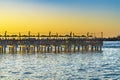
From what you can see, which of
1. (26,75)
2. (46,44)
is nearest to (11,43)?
(46,44)

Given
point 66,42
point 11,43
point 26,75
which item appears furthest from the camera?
point 66,42

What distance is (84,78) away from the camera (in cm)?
4162

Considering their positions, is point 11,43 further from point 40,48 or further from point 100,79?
point 100,79

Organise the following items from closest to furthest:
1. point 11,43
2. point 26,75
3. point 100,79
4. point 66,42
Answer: point 100,79, point 26,75, point 11,43, point 66,42

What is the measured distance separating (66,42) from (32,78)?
68808 mm

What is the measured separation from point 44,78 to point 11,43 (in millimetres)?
60863

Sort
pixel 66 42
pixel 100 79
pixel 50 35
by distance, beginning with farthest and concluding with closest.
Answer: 1. pixel 50 35
2. pixel 66 42
3. pixel 100 79

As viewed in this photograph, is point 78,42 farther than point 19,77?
Yes

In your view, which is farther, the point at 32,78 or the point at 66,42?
the point at 66,42

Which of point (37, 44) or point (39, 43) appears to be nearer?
point (37, 44)

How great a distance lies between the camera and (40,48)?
110 m

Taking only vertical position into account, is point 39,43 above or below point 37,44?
above

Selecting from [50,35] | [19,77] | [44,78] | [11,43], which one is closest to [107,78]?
[44,78]

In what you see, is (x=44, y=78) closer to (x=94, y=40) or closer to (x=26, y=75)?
(x=26, y=75)
